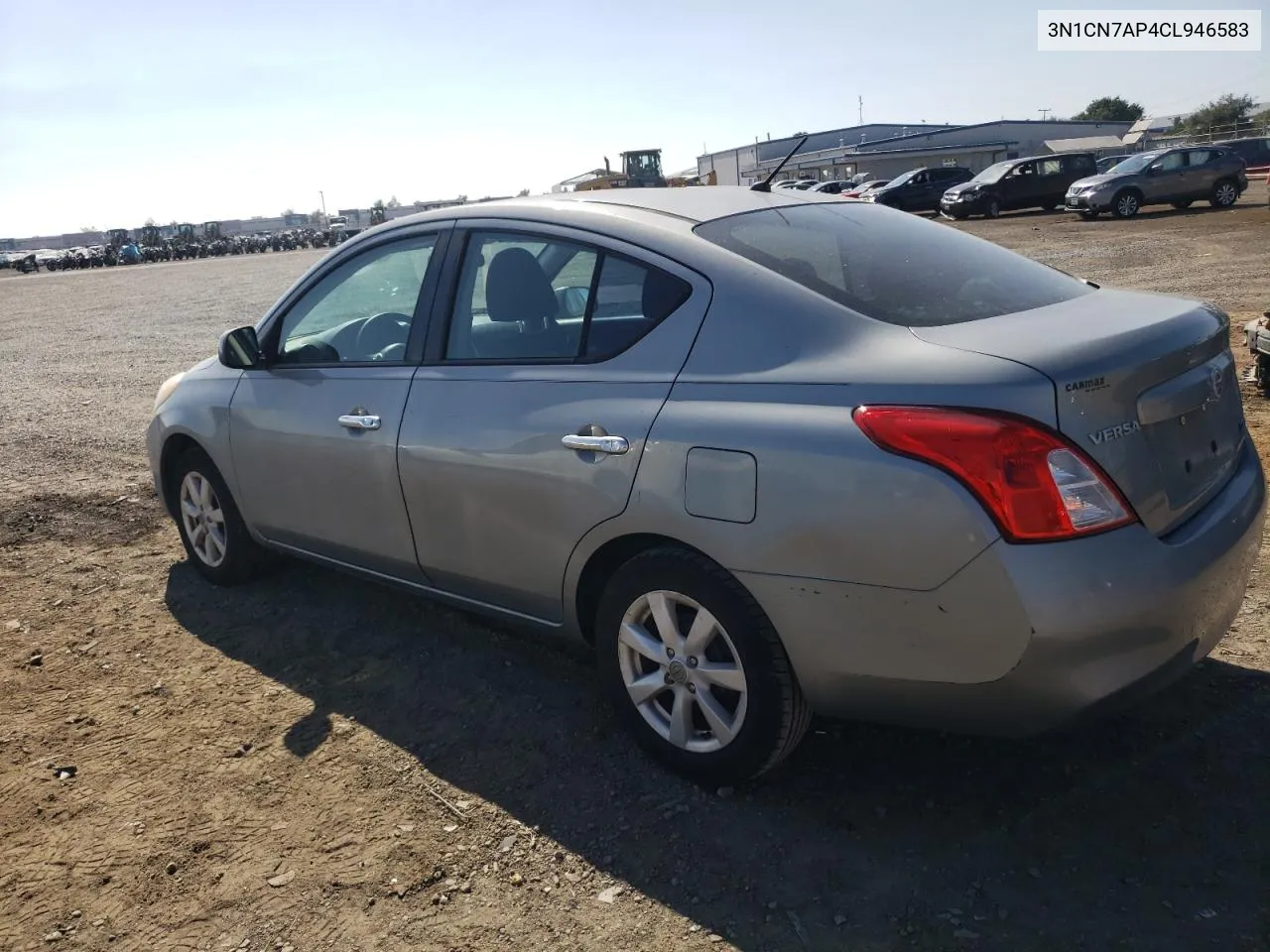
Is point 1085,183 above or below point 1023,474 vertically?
below

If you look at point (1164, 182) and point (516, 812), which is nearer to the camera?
point (516, 812)

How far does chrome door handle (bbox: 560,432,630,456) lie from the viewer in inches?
117

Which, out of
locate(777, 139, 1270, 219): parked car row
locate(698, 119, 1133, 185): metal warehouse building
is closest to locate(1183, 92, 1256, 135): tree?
locate(698, 119, 1133, 185): metal warehouse building

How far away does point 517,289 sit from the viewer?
362 centimetres

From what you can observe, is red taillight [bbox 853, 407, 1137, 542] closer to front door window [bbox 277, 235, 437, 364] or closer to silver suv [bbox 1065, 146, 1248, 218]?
front door window [bbox 277, 235, 437, 364]

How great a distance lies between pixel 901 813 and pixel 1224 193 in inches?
1173

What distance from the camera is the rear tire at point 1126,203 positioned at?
26.3 m

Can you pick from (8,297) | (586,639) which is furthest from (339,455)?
(8,297)

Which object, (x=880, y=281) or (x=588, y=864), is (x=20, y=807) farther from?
(x=880, y=281)

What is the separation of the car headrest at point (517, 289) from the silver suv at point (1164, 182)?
2658 centimetres

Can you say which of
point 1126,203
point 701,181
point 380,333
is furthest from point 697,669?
point 701,181

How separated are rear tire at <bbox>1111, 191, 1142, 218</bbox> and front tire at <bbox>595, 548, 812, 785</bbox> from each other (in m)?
27.2

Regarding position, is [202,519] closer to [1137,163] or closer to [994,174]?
[1137,163]

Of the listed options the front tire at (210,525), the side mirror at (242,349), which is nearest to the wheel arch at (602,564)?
the side mirror at (242,349)
